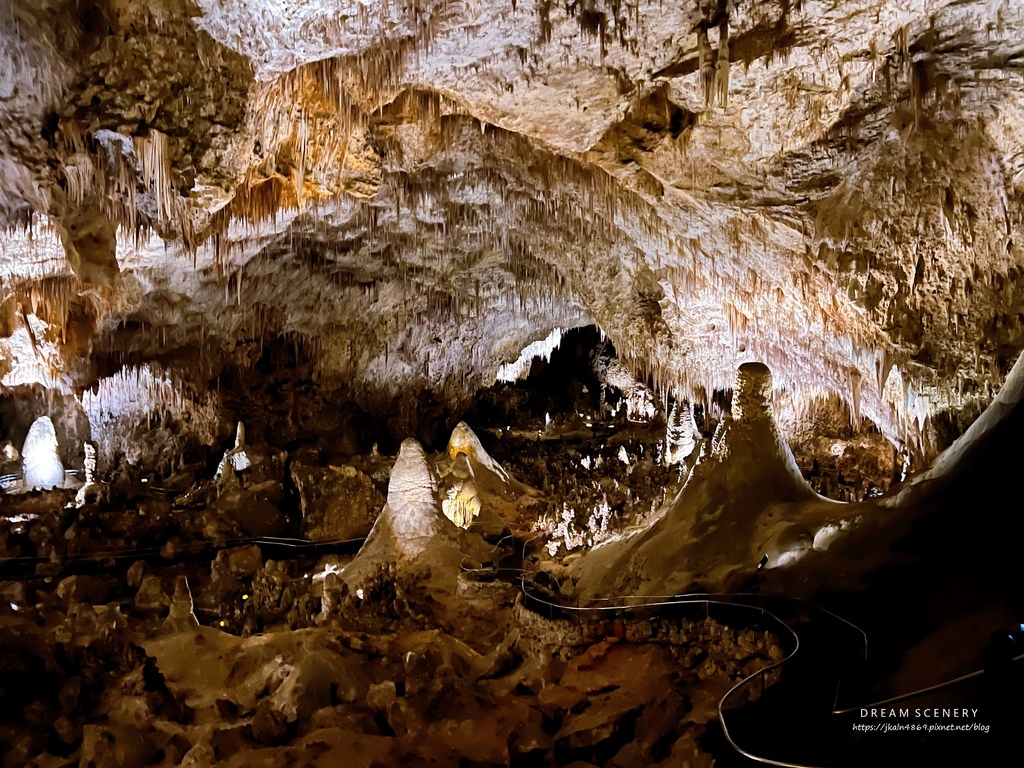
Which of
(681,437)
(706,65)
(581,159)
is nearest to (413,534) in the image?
(581,159)

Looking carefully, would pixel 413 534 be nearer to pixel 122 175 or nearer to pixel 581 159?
pixel 581 159

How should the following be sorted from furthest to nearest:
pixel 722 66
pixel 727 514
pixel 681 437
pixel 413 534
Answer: pixel 681 437 → pixel 413 534 → pixel 727 514 → pixel 722 66

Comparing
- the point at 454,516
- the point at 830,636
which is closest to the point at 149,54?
the point at 830,636

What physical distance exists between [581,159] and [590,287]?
5528 mm

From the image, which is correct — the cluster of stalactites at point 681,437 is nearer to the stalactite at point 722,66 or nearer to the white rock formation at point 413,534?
the white rock formation at point 413,534

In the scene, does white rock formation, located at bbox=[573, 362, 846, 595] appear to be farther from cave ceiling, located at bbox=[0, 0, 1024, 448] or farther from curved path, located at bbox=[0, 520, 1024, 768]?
cave ceiling, located at bbox=[0, 0, 1024, 448]

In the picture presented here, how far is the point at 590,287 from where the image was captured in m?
13.9

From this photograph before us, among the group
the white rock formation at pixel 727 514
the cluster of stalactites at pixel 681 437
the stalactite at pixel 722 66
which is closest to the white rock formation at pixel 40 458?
the white rock formation at pixel 727 514

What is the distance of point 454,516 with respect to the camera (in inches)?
466

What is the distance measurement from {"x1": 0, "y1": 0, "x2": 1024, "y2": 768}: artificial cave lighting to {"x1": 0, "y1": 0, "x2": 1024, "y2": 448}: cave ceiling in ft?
0.14

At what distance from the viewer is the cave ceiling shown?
5.95m

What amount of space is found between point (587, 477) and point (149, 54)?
1074 centimetres

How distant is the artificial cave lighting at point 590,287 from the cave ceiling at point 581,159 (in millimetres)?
43

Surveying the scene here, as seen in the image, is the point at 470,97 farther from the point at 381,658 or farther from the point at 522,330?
the point at 522,330
